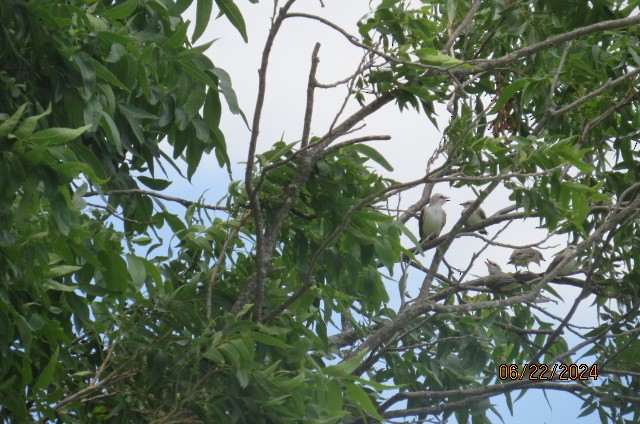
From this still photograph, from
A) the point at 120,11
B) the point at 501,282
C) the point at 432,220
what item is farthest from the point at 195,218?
the point at 432,220

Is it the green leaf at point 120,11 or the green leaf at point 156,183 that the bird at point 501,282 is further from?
the green leaf at point 120,11

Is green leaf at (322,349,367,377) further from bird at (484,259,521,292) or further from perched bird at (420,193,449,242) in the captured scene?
perched bird at (420,193,449,242)

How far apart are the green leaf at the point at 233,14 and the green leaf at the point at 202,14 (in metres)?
0.05

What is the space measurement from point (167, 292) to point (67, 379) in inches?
22.3

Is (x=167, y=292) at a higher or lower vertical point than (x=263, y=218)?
lower

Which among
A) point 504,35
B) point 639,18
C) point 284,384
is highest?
point 504,35

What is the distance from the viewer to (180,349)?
145 inches

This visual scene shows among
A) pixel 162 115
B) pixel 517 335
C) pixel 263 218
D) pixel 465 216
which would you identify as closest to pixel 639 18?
pixel 465 216

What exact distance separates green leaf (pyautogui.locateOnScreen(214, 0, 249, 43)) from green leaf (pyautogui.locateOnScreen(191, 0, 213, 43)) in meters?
0.05

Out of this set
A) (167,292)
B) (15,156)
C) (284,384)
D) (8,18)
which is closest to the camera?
(15,156)

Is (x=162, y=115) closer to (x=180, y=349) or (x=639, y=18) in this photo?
(x=180, y=349)

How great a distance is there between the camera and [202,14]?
3.50 meters

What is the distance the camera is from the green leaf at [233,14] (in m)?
3.51

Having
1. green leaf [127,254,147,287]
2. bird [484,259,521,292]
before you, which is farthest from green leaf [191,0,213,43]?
bird [484,259,521,292]
